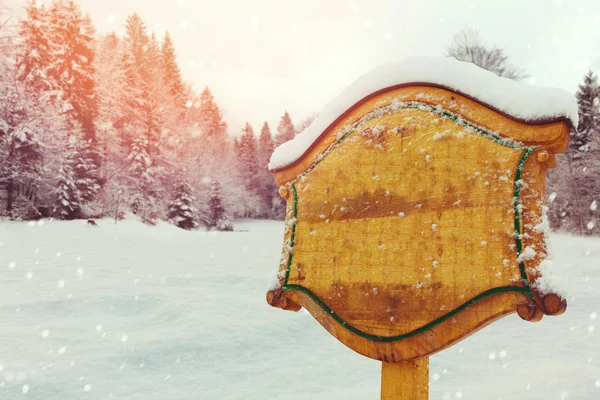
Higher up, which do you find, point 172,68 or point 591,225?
point 172,68

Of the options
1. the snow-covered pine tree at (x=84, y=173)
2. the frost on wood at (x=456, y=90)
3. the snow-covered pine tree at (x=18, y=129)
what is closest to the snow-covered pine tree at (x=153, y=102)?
the snow-covered pine tree at (x=84, y=173)

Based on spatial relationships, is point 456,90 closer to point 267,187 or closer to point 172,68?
point 172,68

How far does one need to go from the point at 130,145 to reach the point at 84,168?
7817 millimetres

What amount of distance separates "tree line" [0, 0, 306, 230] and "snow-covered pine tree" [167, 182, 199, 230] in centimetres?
7

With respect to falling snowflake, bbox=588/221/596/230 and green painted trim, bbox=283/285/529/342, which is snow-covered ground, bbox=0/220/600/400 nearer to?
green painted trim, bbox=283/285/529/342

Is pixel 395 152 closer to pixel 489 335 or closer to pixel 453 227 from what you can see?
pixel 453 227

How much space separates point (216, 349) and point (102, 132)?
24.0 meters

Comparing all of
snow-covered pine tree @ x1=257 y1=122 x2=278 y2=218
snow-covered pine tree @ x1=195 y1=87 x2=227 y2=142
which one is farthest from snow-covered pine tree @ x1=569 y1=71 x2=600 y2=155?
snow-covered pine tree @ x1=195 y1=87 x2=227 y2=142

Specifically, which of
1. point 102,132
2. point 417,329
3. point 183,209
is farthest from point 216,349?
point 102,132

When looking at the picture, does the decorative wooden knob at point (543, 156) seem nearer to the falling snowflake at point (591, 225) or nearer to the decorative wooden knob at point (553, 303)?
the decorative wooden knob at point (553, 303)

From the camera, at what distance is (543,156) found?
1.26m

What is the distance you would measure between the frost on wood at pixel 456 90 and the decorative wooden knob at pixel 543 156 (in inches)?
4.1

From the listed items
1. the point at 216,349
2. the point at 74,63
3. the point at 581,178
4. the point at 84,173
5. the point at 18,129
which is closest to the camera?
the point at 216,349

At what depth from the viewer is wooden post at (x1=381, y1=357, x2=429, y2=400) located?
1.50 meters
